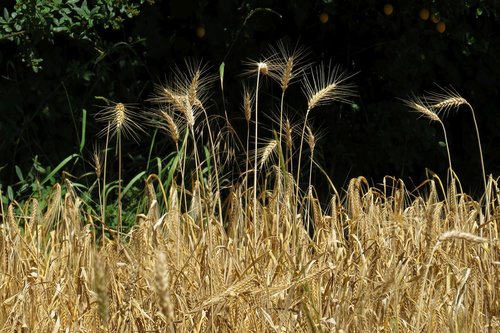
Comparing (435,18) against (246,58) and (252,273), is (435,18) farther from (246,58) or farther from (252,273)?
(252,273)

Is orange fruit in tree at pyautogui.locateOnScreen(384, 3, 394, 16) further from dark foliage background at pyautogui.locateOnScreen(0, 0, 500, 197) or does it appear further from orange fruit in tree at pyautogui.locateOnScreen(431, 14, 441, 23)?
orange fruit in tree at pyautogui.locateOnScreen(431, 14, 441, 23)

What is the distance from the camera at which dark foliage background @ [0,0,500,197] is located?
4.73m

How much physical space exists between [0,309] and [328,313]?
3.11ft

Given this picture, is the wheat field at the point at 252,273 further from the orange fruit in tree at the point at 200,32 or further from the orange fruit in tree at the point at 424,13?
the orange fruit in tree at the point at 424,13

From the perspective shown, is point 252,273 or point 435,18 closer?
point 252,273

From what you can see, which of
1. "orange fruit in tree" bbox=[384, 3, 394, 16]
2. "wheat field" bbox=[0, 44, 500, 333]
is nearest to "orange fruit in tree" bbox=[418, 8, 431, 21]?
"orange fruit in tree" bbox=[384, 3, 394, 16]

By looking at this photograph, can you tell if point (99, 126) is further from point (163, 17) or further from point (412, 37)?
point (412, 37)

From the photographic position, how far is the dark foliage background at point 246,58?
4730 mm

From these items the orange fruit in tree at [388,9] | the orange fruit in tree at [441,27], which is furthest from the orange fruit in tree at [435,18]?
the orange fruit in tree at [388,9]

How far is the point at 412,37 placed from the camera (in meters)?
5.00

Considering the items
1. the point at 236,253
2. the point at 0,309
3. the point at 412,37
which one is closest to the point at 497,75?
the point at 412,37

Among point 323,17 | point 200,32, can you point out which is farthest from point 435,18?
point 200,32

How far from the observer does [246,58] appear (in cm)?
496

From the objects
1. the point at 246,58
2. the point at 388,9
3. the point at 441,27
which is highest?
the point at 388,9
